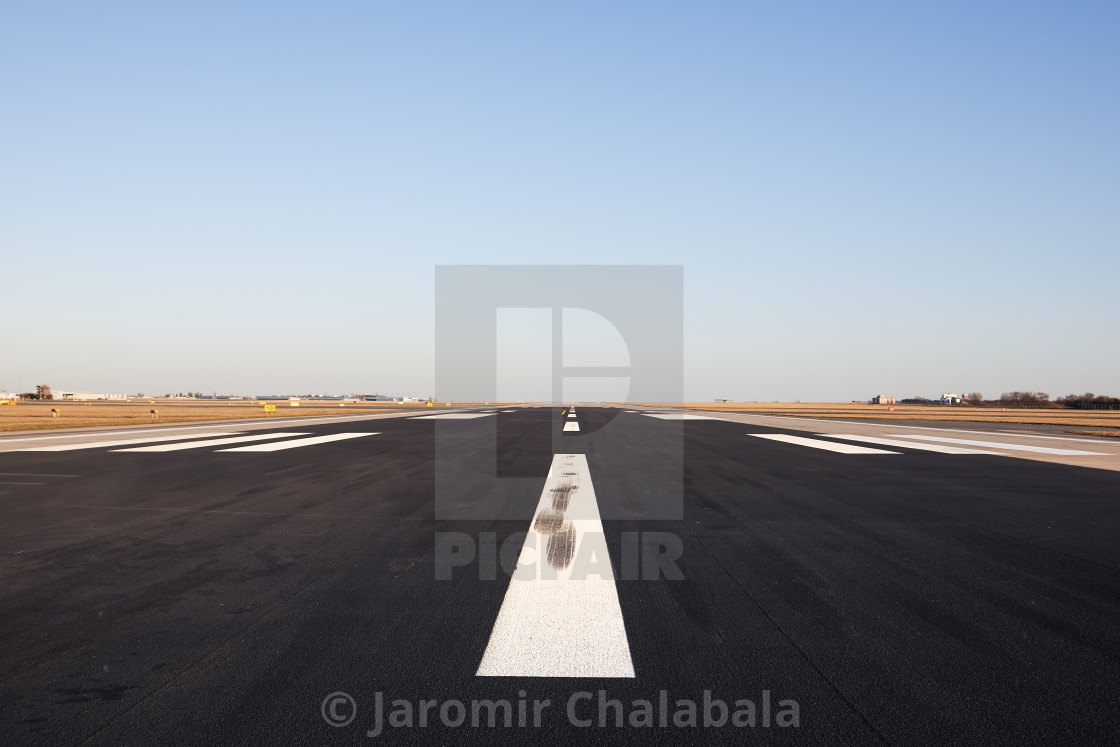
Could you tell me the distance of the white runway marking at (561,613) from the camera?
2.99 m

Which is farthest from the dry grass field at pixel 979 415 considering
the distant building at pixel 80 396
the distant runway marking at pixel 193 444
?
the distant building at pixel 80 396

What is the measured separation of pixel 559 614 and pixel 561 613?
0.8 inches

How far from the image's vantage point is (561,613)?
3727mm

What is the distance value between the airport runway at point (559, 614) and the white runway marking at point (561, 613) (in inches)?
0.9

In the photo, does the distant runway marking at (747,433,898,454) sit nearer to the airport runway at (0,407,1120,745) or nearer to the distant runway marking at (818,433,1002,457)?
the distant runway marking at (818,433,1002,457)

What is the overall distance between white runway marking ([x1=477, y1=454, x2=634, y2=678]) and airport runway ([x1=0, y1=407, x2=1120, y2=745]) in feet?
0.07

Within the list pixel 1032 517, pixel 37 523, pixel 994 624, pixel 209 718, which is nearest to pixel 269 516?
pixel 37 523

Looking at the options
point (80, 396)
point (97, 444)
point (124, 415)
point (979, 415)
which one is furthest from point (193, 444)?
point (80, 396)

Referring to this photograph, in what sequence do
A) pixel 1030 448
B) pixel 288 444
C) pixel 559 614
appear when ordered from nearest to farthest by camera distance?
1. pixel 559 614
2. pixel 288 444
3. pixel 1030 448

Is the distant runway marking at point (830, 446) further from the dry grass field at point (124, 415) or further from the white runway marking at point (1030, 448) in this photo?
the dry grass field at point (124, 415)

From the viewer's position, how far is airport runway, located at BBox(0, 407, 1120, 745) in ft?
8.29

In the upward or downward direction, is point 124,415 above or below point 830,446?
below

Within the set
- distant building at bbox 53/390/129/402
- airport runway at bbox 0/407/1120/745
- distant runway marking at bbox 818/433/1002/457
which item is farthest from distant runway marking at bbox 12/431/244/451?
distant building at bbox 53/390/129/402

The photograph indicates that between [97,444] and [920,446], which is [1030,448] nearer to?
[920,446]
